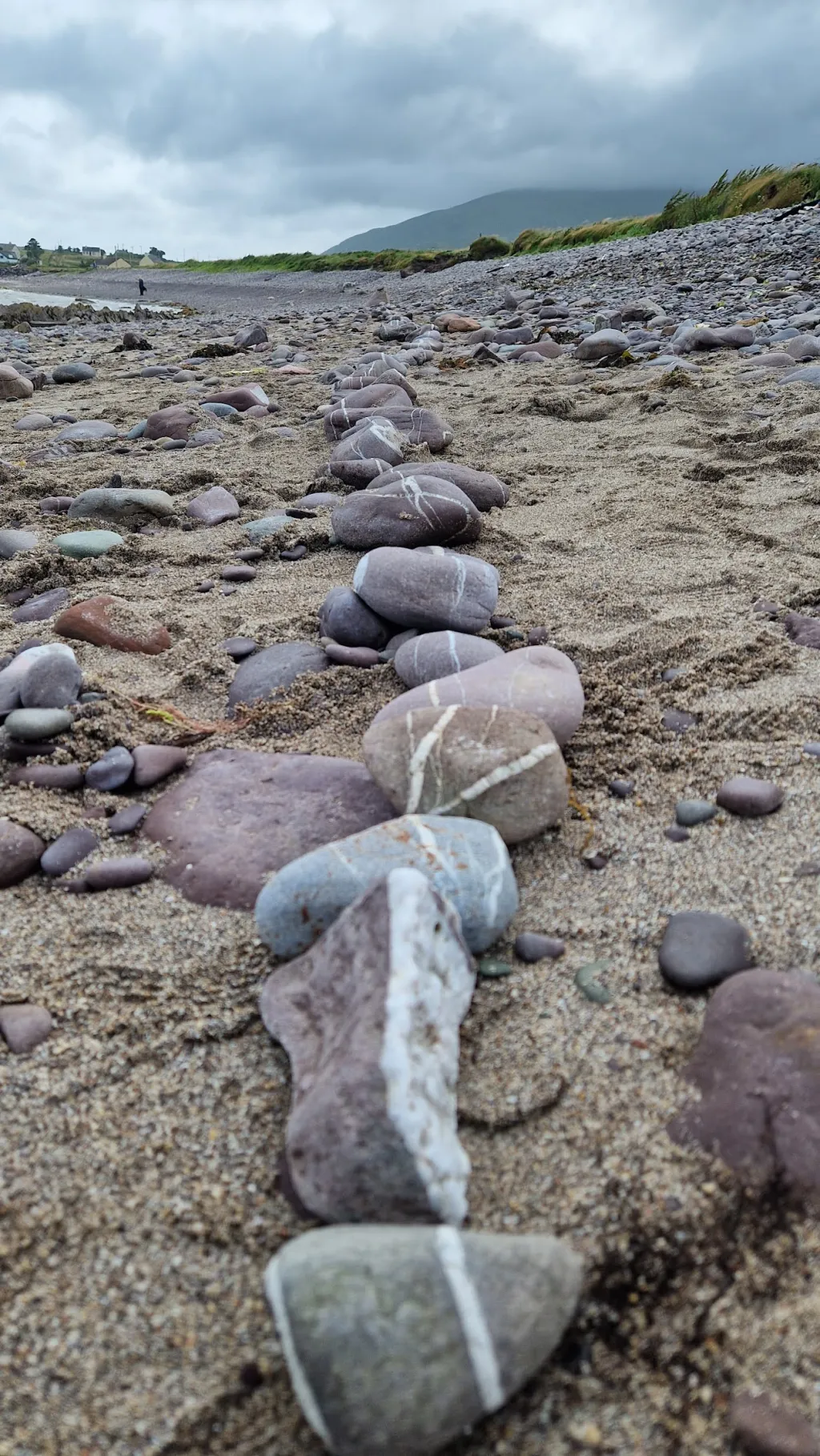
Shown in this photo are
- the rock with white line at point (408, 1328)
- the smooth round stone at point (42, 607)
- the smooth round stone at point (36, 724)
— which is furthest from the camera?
the smooth round stone at point (42, 607)

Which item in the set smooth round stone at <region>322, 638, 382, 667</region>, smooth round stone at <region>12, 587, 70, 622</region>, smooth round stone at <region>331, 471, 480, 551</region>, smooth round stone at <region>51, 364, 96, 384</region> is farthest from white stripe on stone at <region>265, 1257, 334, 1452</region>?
smooth round stone at <region>51, 364, 96, 384</region>

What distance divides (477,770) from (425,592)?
108 centimetres

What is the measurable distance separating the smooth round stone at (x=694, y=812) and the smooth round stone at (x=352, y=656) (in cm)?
107

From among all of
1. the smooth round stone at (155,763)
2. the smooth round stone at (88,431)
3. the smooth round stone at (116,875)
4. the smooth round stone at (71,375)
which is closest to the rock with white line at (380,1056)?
the smooth round stone at (116,875)

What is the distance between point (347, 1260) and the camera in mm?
1066

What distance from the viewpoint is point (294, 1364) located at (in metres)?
1.03

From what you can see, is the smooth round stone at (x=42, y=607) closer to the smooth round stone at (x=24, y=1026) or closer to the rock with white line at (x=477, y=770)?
the rock with white line at (x=477, y=770)

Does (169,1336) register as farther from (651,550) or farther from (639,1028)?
(651,550)

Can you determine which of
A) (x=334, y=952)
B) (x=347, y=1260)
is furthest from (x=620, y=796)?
(x=347, y=1260)

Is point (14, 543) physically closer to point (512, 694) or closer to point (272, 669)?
point (272, 669)

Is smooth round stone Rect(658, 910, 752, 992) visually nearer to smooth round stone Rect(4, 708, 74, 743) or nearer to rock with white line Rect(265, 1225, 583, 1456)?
rock with white line Rect(265, 1225, 583, 1456)

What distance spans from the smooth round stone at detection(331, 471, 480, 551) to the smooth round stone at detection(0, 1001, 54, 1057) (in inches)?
89.9

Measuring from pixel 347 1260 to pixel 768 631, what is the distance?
7.30ft

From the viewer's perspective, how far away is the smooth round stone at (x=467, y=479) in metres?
3.96
